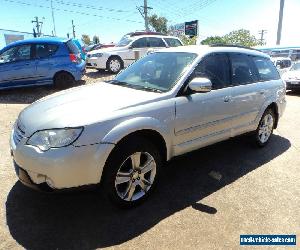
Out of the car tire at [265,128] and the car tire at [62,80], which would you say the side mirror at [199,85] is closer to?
the car tire at [265,128]

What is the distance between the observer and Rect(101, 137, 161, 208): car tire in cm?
316

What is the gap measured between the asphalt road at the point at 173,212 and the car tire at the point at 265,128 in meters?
0.77

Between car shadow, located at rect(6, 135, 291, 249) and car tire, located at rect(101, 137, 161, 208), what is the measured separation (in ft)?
0.47

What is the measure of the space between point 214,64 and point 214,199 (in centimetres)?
186

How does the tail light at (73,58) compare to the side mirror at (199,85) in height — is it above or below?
below

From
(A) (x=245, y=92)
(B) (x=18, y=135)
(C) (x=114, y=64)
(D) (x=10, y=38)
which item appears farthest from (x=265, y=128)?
(D) (x=10, y=38)

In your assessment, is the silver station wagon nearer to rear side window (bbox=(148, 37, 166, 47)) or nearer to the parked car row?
the parked car row

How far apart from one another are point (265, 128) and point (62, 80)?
710 cm

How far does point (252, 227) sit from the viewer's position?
3258 millimetres

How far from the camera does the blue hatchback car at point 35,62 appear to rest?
389 inches

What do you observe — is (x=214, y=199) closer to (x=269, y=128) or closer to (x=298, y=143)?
(x=269, y=128)

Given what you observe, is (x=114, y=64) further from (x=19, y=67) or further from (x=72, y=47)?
(x=19, y=67)

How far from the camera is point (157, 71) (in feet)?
13.9

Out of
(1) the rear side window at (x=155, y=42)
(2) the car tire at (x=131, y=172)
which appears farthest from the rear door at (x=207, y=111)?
(1) the rear side window at (x=155, y=42)
